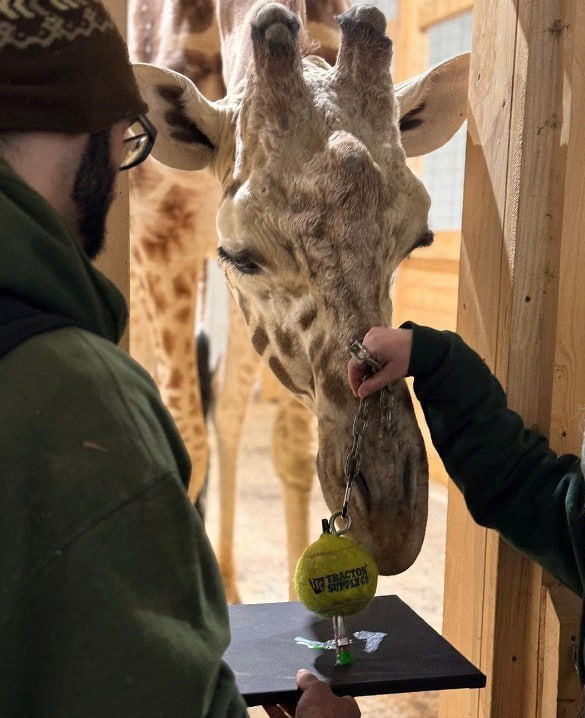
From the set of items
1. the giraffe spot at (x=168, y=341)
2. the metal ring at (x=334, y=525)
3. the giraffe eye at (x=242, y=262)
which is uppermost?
the giraffe eye at (x=242, y=262)

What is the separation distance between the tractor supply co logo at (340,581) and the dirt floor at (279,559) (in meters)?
1.66

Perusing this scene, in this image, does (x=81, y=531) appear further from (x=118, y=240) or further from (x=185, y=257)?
(x=185, y=257)

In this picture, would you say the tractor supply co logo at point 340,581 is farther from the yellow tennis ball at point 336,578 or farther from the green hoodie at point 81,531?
the green hoodie at point 81,531

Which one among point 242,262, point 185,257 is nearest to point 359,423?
point 242,262

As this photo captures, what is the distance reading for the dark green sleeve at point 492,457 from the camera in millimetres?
1777

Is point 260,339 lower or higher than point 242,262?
lower

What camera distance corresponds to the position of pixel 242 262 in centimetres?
199

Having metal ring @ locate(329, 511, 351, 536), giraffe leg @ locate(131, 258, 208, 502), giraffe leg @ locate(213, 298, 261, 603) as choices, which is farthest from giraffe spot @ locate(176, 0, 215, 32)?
metal ring @ locate(329, 511, 351, 536)

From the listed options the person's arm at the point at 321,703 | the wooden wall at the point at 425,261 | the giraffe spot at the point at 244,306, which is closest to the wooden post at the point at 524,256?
the giraffe spot at the point at 244,306

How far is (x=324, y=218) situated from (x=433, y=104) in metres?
0.76

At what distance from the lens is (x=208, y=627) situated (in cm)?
100

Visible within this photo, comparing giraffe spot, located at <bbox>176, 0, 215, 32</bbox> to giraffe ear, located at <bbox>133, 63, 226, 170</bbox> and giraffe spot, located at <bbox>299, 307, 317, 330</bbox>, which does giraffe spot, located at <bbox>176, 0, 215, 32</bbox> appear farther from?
giraffe spot, located at <bbox>299, 307, 317, 330</bbox>

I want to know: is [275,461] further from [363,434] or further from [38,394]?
[38,394]

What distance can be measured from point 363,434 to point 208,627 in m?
0.77
